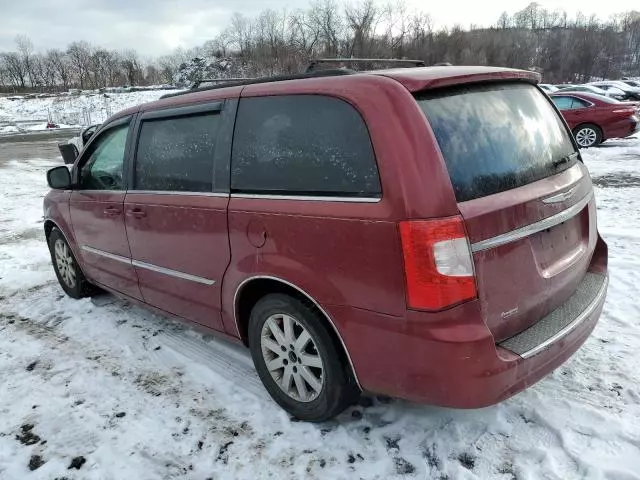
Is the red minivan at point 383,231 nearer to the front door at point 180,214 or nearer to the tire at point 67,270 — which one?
the front door at point 180,214

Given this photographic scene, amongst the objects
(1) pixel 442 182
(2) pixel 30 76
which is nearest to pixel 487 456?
(1) pixel 442 182

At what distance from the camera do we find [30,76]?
8831 centimetres

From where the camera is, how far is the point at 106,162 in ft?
13.2

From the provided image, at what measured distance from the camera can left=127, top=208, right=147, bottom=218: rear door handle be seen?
11.3 ft

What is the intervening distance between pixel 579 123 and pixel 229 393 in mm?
13255

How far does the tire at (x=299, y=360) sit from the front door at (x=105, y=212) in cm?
142

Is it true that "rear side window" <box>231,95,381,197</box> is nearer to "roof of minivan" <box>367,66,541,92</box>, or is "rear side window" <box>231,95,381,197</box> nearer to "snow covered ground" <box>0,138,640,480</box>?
"roof of minivan" <box>367,66,541,92</box>

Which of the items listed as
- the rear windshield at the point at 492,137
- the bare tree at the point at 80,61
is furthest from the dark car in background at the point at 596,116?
the bare tree at the point at 80,61

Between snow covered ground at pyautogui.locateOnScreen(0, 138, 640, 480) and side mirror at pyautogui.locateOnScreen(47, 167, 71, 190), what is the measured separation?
1.27 meters

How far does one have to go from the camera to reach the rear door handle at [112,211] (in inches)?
146

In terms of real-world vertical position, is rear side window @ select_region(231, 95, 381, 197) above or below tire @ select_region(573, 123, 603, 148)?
above

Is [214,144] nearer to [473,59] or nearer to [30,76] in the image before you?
[473,59]

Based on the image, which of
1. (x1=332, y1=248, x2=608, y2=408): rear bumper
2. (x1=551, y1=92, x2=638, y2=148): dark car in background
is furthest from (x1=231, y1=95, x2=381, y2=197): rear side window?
(x1=551, y1=92, x2=638, y2=148): dark car in background

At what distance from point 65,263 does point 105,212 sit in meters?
1.37
